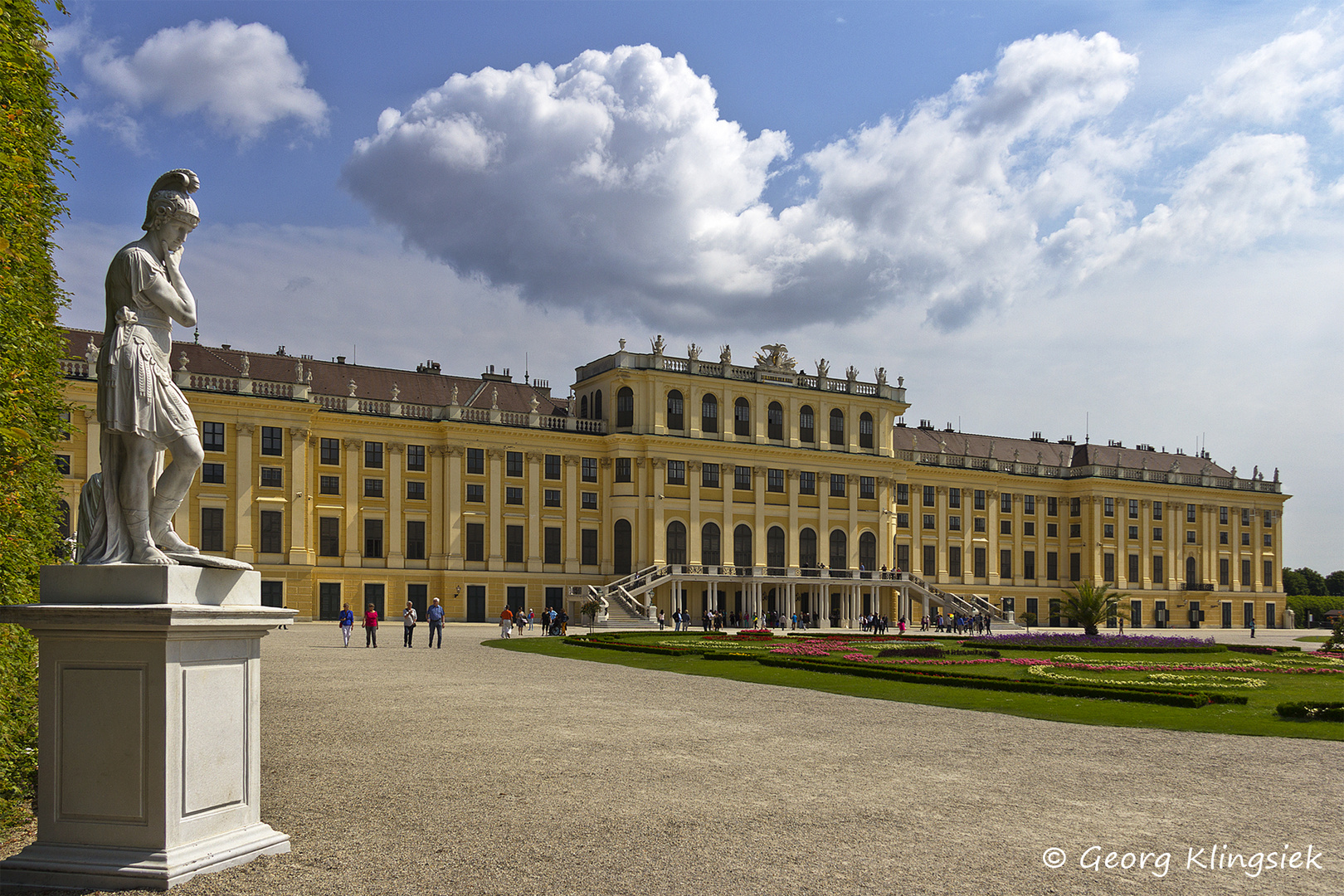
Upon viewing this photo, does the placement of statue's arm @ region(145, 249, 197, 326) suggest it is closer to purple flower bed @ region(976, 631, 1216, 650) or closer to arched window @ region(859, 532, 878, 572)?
purple flower bed @ region(976, 631, 1216, 650)

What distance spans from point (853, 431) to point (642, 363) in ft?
55.9

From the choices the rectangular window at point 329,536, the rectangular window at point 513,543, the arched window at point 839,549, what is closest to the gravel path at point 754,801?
the rectangular window at point 329,536

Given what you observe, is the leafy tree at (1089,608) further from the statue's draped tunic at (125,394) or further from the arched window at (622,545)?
the statue's draped tunic at (125,394)

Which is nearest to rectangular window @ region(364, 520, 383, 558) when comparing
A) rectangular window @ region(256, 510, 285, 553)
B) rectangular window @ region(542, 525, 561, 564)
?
rectangular window @ region(256, 510, 285, 553)

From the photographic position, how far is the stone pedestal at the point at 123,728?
277 inches

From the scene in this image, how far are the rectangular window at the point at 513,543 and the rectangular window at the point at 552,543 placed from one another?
154 cm

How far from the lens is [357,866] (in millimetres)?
7824

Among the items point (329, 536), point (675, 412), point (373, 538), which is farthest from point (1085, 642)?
point (329, 536)

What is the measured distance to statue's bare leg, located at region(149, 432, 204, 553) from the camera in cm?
770

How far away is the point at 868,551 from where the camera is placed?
73938 mm

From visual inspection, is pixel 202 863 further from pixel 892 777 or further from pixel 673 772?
pixel 892 777

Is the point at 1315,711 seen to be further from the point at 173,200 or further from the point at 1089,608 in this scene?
the point at 1089,608

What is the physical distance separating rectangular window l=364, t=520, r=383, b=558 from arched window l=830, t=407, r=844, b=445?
31.7 metres

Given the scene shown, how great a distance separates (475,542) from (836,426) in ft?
88.8
